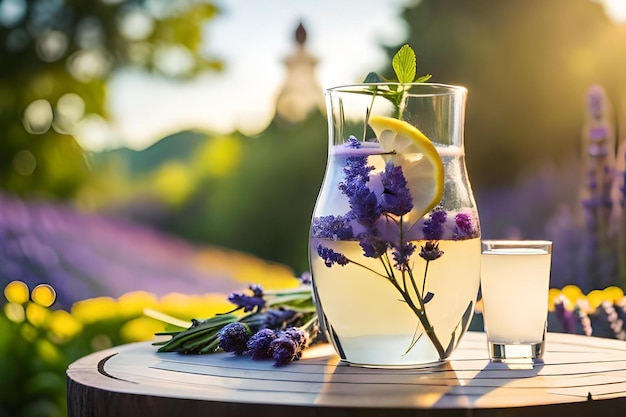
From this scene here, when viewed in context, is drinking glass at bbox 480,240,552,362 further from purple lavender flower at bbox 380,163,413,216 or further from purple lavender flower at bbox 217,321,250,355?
purple lavender flower at bbox 217,321,250,355

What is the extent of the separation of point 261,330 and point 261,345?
0.05 metres

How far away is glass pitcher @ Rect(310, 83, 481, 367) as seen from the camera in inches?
51.5

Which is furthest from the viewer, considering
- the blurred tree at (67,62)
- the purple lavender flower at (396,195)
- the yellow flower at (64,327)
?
the blurred tree at (67,62)

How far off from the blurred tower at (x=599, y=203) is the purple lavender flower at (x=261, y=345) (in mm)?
2417

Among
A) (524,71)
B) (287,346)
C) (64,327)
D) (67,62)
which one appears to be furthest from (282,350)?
(67,62)

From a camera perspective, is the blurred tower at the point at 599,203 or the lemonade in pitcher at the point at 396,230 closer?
the lemonade in pitcher at the point at 396,230

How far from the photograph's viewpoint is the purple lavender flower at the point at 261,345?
4.83ft

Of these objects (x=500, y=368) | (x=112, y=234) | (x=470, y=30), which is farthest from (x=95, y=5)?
(x=500, y=368)

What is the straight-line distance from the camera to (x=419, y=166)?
4.33 ft

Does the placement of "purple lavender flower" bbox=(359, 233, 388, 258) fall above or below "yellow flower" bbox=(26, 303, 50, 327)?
above

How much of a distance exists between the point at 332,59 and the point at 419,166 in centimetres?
323

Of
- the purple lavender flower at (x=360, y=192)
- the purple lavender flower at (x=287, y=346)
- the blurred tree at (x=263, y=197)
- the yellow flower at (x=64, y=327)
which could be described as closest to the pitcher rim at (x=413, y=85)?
the purple lavender flower at (x=360, y=192)

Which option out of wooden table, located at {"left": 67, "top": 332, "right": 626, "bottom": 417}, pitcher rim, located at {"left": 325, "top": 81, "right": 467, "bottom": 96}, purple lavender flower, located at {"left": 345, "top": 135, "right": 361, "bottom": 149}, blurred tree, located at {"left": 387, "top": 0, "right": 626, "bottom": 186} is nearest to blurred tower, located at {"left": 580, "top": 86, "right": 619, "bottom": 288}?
blurred tree, located at {"left": 387, "top": 0, "right": 626, "bottom": 186}

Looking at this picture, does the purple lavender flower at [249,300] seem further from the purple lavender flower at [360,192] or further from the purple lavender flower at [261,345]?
the purple lavender flower at [360,192]
